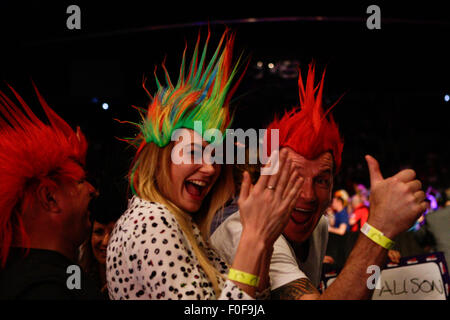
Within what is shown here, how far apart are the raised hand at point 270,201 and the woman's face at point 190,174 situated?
0.36 metres

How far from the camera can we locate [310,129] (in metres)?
2.23

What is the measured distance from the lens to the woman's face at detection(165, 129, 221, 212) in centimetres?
183

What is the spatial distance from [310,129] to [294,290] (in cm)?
76

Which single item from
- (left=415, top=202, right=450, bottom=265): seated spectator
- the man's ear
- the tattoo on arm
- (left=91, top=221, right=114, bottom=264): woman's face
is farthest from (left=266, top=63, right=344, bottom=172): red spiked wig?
(left=91, top=221, right=114, bottom=264): woman's face

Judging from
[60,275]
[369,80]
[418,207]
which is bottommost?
[60,275]

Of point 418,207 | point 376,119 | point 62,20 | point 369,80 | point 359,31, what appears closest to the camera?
point 418,207

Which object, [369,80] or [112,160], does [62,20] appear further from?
[369,80]

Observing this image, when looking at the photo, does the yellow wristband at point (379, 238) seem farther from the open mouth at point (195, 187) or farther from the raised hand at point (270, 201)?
the open mouth at point (195, 187)

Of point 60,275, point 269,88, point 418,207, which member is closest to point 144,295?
point 60,275

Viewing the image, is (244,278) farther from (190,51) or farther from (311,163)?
(190,51)

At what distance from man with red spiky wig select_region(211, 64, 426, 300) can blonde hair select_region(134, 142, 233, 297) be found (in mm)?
195

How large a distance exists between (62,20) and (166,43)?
202 centimetres

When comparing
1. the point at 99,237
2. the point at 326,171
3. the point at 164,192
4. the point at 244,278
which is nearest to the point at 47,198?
the point at 164,192
